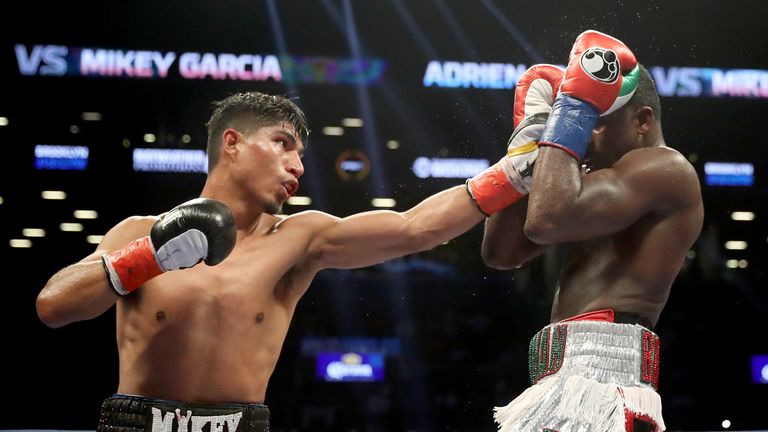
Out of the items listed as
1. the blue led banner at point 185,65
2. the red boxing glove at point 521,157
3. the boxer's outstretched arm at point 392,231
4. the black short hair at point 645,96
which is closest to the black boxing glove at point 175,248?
the boxer's outstretched arm at point 392,231

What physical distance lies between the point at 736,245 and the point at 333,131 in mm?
4976

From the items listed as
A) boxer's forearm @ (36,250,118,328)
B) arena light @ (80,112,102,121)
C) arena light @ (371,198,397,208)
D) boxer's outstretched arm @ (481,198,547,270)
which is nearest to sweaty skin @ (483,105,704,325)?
boxer's outstretched arm @ (481,198,547,270)

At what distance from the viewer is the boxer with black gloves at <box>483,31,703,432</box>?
2.28 metres

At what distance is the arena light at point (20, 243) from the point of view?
9.72m

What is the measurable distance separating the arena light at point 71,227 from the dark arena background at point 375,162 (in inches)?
1.1

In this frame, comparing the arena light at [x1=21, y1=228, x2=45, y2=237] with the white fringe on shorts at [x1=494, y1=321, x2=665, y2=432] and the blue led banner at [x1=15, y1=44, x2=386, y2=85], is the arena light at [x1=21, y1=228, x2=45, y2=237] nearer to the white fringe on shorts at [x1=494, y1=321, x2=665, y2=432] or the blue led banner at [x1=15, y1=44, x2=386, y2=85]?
the blue led banner at [x1=15, y1=44, x2=386, y2=85]

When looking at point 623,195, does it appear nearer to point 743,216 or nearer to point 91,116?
point 91,116

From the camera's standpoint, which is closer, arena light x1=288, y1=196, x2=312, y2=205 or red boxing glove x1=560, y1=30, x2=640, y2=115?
red boxing glove x1=560, y1=30, x2=640, y2=115

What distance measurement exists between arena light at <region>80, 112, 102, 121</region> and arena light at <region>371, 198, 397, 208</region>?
2.92 m

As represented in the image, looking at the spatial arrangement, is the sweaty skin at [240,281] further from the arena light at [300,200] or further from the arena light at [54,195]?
the arena light at [54,195]

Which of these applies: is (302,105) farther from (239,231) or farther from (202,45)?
(239,231)

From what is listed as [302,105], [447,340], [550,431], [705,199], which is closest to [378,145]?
[302,105]

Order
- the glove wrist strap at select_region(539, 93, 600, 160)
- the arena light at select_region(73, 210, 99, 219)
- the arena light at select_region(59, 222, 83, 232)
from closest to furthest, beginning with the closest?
1. the glove wrist strap at select_region(539, 93, 600, 160)
2. the arena light at select_region(73, 210, 99, 219)
3. the arena light at select_region(59, 222, 83, 232)

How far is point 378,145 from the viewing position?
29.8ft
